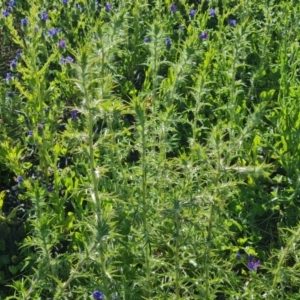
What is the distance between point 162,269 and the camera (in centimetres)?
229

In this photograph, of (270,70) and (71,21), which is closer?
(270,70)

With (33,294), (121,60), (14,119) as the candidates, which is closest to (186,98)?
(121,60)

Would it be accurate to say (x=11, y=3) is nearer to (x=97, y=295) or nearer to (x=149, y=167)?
(x=149, y=167)

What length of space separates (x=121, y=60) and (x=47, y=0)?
850 mm

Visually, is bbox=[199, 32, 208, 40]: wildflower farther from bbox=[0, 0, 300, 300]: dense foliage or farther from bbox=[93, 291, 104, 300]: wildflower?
bbox=[93, 291, 104, 300]: wildflower

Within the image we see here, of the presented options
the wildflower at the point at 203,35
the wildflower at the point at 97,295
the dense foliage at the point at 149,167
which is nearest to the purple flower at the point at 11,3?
the dense foliage at the point at 149,167

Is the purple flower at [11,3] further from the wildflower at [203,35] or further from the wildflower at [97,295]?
the wildflower at [97,295]

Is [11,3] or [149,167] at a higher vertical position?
[11,3]

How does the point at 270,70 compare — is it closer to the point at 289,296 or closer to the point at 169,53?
the point at 169,53

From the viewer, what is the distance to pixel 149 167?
210 centimetres

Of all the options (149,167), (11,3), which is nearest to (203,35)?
(11,3)

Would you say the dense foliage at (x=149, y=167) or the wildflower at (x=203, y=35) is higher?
the wildflower at (x=203, y=35)

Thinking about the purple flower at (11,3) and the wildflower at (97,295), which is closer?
the wildflower at (97,295)

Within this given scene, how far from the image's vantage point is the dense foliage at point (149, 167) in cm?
187
